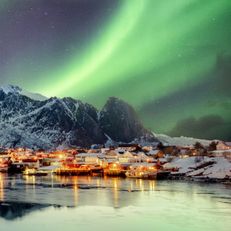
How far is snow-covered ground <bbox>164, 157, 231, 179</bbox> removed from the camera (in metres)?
47.8

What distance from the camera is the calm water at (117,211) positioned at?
2136 cm

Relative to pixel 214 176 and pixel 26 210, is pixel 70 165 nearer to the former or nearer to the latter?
pixel 214 176

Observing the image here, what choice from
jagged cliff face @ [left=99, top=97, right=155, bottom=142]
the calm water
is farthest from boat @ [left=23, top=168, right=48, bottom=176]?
jagged cliff face @ [left=99, top=97, right=155, bottom=142]

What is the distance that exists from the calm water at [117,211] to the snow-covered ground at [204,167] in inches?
491

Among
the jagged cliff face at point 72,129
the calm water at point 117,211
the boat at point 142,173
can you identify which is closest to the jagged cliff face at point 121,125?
the jagged cliff face at point 72,129

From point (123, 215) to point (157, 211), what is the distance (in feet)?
8.44

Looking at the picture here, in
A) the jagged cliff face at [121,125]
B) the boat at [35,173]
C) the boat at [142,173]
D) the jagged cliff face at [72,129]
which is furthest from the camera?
the jagged cliff face at [121,125]

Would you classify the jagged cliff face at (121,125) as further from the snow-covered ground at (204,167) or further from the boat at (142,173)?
the snow-covered ground at (204,167)

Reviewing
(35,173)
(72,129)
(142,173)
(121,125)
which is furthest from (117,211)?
(121,125)

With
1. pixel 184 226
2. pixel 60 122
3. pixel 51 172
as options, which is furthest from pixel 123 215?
pixel 60 122

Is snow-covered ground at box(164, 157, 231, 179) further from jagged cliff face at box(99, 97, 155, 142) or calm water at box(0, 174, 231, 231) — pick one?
jagged cliff face at box(99, 97, 155, 142)

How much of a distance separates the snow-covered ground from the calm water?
12.5m

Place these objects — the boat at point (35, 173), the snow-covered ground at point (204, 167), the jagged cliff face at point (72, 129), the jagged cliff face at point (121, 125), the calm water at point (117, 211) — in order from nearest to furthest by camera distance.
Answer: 1. the calm water at point (117, 211)
2. the snow-covered ground at point (204, 167)
3. the boat at point (35, 173)
4. the jagged cliff face at point (72, 129)
5. the jagged cliff face at point (121, 125)

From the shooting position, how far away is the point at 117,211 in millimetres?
25391
